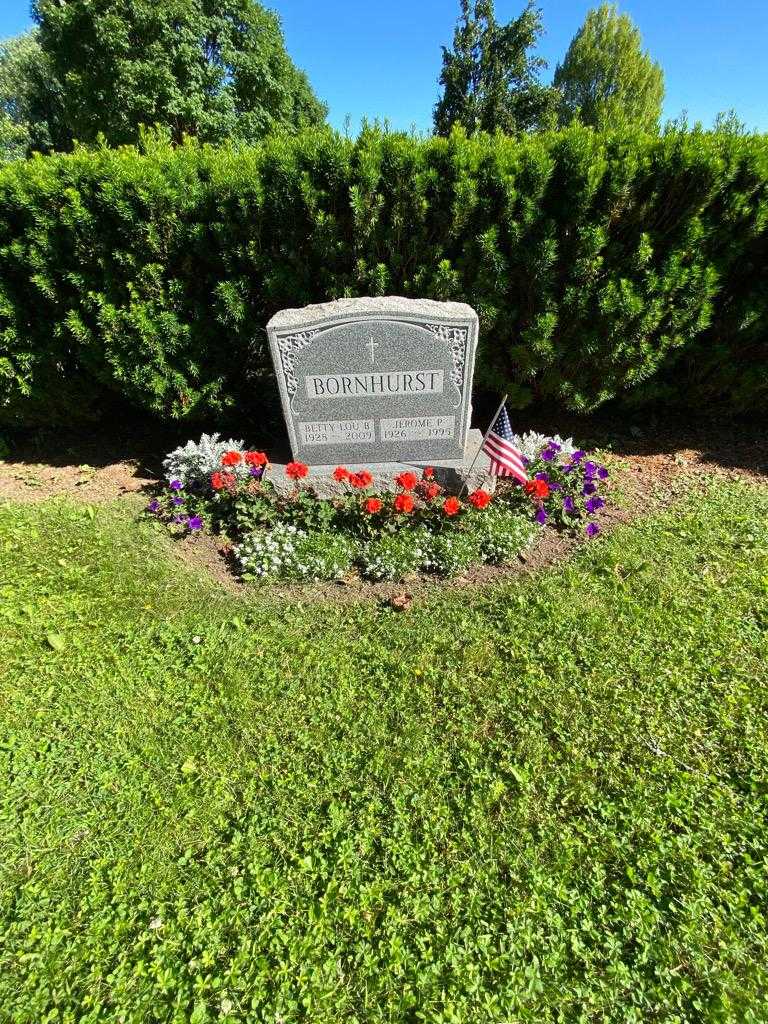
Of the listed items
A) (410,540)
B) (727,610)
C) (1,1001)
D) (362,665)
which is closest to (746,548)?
(727,610)

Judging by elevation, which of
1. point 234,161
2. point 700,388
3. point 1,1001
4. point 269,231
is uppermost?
point 234,161

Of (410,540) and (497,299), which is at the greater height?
(497,299)

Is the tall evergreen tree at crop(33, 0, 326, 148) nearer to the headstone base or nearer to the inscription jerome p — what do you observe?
the inscription jerome p

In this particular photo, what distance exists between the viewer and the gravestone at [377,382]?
3811 mm

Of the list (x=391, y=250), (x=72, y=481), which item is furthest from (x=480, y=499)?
(x=72, y=481)

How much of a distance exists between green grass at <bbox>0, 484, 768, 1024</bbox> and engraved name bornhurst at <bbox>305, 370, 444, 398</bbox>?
5.52 ft

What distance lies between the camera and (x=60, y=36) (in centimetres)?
1483

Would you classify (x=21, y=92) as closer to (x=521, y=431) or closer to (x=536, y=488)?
(x=521, y=431)

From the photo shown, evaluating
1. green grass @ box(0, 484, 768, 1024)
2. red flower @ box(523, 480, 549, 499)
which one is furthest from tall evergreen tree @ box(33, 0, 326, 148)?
green grass @ box(0, 484, 768, 1024)

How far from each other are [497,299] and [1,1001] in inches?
193

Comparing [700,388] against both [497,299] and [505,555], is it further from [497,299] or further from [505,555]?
[505,555]

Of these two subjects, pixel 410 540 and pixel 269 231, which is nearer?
pixel 410 540

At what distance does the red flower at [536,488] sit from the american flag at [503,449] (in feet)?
0.81

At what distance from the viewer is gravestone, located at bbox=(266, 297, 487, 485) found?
3811 mm
